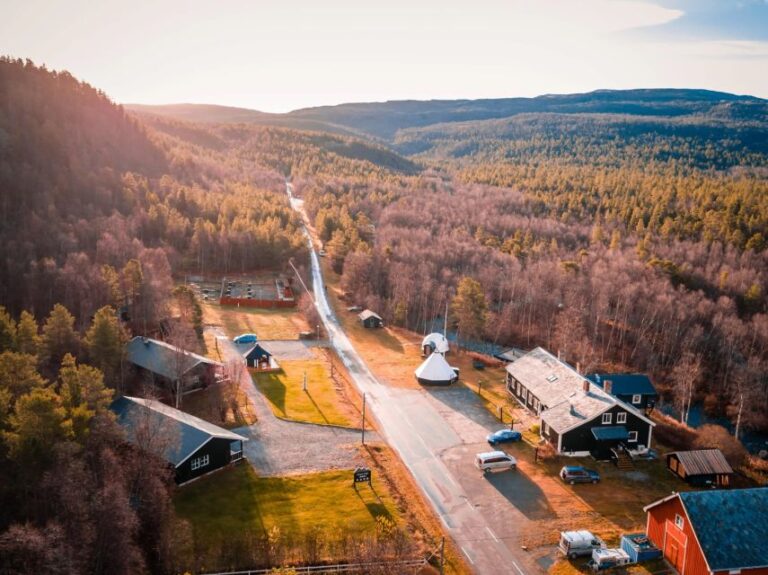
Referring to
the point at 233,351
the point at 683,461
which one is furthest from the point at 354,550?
the point at 233,351

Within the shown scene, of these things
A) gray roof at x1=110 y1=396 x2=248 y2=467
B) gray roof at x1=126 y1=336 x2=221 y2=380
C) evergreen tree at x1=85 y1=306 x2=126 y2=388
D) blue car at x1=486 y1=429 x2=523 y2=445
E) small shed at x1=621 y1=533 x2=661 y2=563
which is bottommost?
blue car at x1=486 y1=429 x2=523 y2=445

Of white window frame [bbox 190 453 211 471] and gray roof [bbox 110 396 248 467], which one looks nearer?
gray roof [bbox 110 396 248 467]

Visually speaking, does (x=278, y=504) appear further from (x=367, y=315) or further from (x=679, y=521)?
(x=367, y=315)

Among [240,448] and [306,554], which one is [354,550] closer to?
[306,554]

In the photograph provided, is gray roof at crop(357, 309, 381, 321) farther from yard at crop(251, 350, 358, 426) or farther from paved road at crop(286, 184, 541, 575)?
yard at crop(251, 350, 358, 426)

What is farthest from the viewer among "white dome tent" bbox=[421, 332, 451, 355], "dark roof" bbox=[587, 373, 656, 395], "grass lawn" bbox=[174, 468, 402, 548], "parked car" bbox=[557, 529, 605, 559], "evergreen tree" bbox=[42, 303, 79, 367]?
"white dome tent" bbox=[421, 332, 451, 355]

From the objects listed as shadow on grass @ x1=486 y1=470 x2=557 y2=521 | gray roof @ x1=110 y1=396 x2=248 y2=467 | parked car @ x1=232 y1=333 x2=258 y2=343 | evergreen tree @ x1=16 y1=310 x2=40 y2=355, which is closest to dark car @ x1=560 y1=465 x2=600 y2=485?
shadow on grass @ x1=486 y1=470 x2=557 y2=521

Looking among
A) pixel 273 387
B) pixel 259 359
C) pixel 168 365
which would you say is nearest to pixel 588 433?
pixel 273 387
